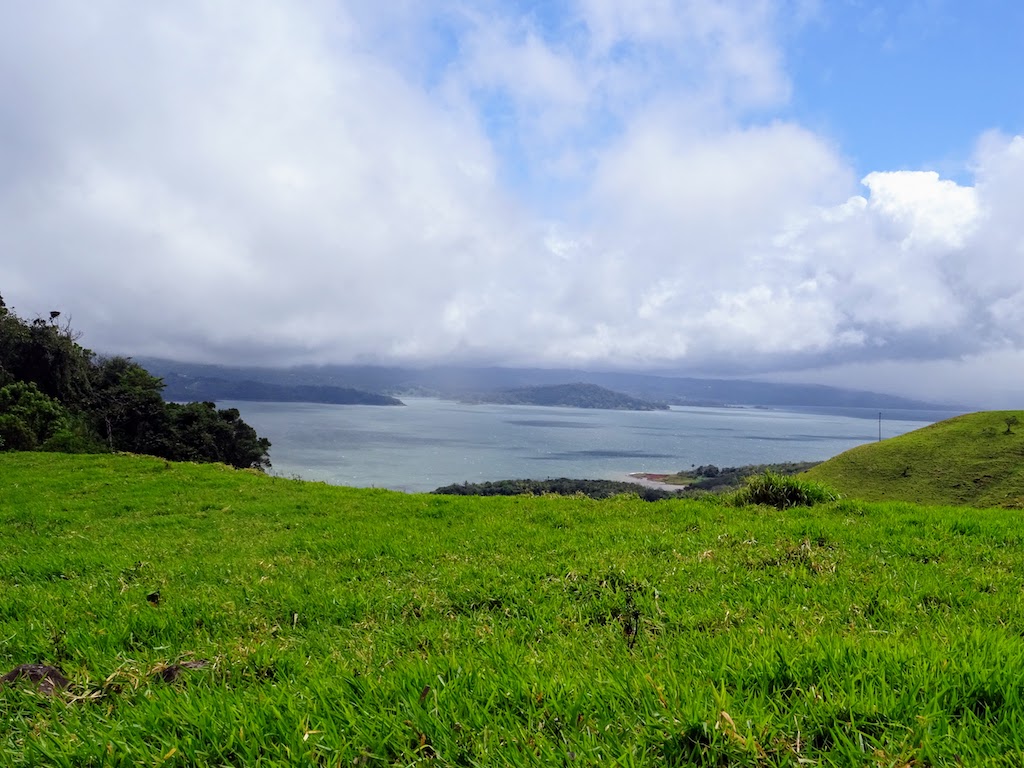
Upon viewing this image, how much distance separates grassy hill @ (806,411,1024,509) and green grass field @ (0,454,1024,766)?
96.0ft

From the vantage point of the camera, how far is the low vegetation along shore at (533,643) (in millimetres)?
2271

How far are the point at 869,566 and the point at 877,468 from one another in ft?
123

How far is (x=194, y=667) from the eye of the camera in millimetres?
3387

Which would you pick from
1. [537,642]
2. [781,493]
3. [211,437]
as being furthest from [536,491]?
[537,642]

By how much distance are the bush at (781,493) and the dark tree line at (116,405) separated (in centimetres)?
4908

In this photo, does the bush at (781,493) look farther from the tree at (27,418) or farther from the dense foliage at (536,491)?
the tree at (27,418)

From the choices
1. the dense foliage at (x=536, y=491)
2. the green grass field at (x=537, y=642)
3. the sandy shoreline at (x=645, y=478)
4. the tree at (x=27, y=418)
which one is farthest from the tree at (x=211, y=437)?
the sandy shoreline at (x=645, y=478)

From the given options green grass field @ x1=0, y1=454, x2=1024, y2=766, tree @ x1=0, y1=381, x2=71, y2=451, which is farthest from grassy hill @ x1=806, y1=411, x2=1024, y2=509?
tree @ x1=0, y1=381, x2=71, y2=451

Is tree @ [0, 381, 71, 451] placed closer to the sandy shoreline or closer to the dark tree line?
the dark tree line

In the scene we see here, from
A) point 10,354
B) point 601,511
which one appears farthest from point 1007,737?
point 10,354

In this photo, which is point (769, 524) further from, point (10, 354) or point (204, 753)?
point (10, 354)

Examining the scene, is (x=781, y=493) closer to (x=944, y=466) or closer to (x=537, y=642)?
(x=537, y=642)

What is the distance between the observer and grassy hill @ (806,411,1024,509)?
104 ft

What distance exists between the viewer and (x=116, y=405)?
2109 inches
